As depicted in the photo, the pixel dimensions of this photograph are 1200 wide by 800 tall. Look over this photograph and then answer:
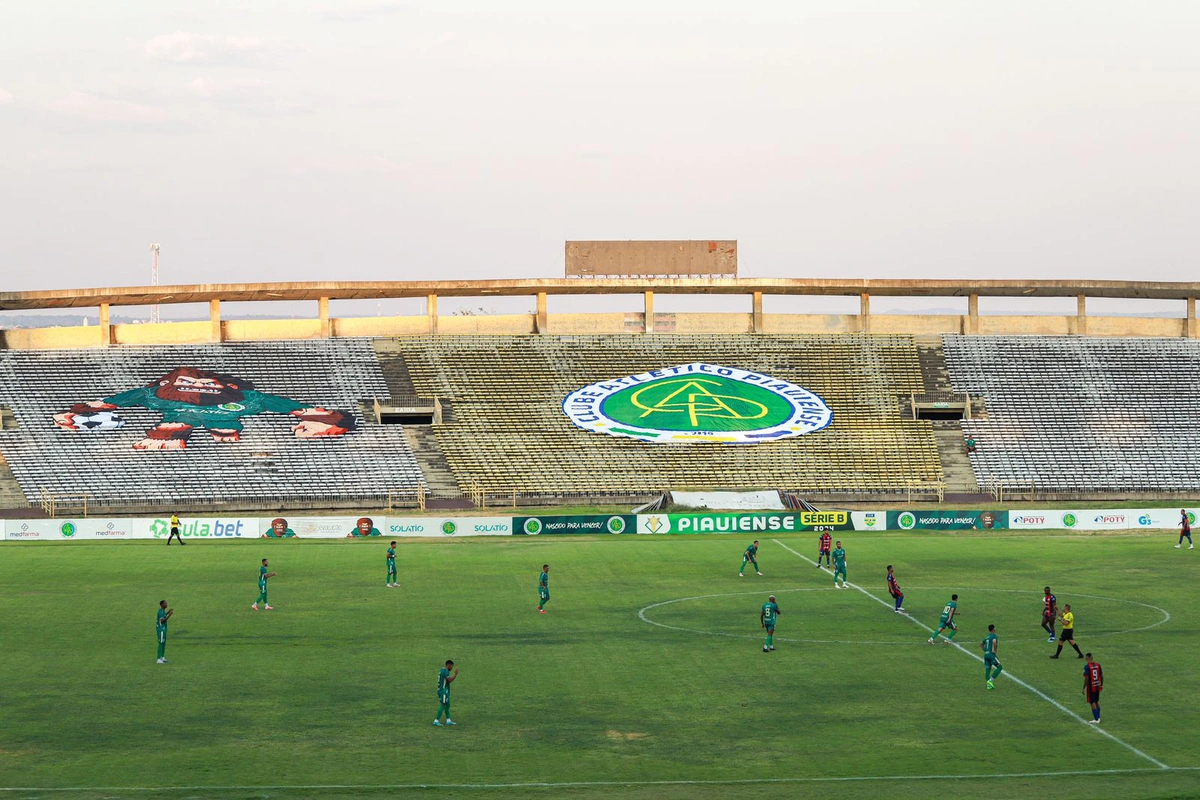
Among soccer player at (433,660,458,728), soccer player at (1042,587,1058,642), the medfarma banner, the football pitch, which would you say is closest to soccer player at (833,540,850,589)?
the football pitch

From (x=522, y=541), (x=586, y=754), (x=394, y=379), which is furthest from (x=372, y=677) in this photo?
(x=394, y=379)

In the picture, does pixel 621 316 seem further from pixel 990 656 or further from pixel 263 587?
pixel 990 656

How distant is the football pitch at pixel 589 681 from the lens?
90.2 feet

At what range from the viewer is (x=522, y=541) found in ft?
211

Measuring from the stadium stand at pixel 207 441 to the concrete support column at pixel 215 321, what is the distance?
1894 millimetres

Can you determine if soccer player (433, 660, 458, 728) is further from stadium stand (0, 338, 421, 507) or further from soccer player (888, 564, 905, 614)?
stadium stand (0, 338, 421, 507)

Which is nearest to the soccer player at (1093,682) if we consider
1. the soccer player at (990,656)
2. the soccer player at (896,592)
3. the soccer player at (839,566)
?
the soccer player at (990,656)

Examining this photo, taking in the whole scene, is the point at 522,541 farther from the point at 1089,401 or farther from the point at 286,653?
the point at 1089,401

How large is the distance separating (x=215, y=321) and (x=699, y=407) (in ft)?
102

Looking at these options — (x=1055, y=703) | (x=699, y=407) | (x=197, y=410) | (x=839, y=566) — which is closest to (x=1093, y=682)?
(x=1055, y=703)

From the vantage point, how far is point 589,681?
3553 cm

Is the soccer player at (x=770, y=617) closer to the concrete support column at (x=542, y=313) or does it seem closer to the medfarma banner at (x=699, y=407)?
the medfarma banner at (x=699, y=407)

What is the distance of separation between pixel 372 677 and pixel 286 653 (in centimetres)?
415

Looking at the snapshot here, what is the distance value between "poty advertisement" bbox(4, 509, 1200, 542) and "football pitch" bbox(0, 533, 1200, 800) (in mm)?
6722
